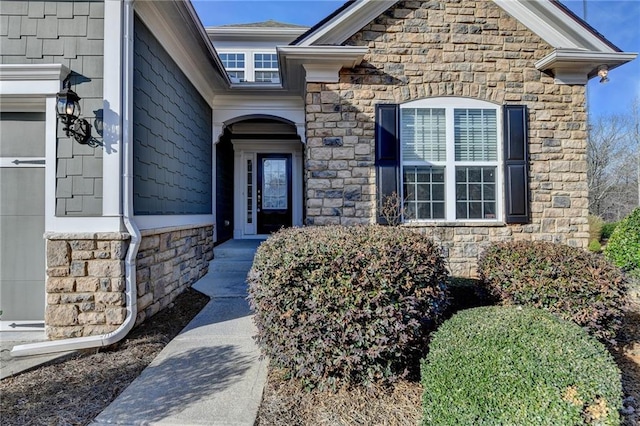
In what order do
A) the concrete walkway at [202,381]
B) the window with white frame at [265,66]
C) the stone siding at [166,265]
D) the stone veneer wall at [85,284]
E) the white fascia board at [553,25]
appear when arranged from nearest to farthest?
the concrete walkway at [202,381], the stone veneer wall at [85,284], the stone siding at [166,265], the white fascia board at [553,25], the window with white frame at [265,66]

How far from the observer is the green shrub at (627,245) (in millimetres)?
4520

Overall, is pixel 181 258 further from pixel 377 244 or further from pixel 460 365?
pixel 460 365

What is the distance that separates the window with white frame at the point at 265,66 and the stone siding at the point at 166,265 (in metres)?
4.49

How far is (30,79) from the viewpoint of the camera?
3.19 metres

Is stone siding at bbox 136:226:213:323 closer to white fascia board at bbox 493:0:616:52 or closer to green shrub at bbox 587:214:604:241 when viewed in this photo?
white fascia board at bbox 493:0:616:52

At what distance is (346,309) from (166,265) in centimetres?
286

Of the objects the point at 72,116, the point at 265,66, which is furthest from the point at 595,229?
the point at 72,116

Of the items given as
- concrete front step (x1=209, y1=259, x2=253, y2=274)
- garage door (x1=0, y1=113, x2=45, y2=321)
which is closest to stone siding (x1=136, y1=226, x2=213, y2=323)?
concrete front step (x1=209, y1=259, x2=253, y2=274)

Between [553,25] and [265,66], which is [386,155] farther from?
[265,66]

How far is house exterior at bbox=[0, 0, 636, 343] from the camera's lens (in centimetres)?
318

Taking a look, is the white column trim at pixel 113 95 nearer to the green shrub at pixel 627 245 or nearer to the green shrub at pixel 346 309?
A: the green shrub at pixel 346 309

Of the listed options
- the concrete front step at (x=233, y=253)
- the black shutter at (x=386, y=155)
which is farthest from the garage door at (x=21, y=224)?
the black shutter at (x=386, y=155)

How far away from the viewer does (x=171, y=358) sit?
2.89 metres

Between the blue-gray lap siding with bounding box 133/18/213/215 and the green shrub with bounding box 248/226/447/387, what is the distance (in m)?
2.12
